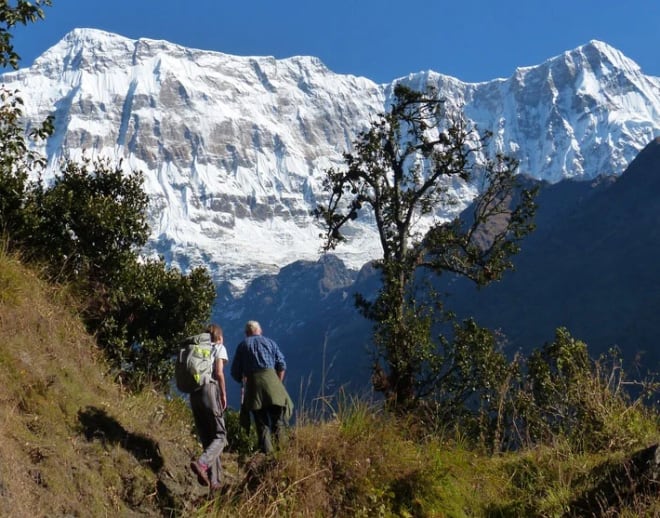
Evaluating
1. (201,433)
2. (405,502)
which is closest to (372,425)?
(405,502)

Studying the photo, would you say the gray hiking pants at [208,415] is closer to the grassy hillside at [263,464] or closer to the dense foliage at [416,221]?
the grassy hillside at [263,464]

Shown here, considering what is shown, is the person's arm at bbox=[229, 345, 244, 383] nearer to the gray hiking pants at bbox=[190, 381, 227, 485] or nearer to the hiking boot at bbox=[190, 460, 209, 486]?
the gray hiking pants at bbox=[190, 381, 227, 485]

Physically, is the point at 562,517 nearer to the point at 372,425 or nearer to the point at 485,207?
the point at 372,425

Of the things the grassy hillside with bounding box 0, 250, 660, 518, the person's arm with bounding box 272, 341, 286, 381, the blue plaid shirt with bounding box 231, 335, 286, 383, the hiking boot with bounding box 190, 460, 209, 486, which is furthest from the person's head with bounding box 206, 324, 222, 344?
the hiking boot with bounding box 190, 460, 209, 486

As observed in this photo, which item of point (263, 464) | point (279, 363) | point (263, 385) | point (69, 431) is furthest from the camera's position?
point (279, 363)

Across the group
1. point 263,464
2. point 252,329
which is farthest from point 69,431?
point 252,329

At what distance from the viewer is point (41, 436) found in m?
7.76

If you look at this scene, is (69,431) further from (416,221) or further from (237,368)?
(416,221)

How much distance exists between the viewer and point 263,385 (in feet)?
33.1

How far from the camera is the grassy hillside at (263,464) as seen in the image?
24.4 feet

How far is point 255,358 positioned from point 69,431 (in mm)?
2820

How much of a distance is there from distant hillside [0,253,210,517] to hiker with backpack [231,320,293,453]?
1032 millimetres

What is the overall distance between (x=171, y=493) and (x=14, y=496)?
216 centimetres

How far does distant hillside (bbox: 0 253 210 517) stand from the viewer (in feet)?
23.3
